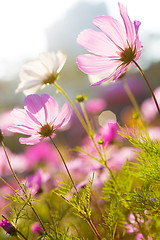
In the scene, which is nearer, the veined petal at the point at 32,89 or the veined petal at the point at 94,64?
the veined petal at the point at 94,64

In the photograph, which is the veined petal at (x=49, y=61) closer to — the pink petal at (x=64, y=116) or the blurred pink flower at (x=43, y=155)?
the pink petal at (x=64, y=116)

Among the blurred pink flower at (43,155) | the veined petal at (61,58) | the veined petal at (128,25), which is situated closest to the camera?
the veined petal at (128,25)

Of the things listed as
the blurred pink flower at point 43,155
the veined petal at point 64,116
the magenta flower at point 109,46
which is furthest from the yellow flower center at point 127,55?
the blurred pink flower at point 43,155

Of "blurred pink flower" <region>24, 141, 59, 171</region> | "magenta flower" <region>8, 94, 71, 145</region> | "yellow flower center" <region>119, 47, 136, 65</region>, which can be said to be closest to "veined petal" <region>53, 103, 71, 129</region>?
"magenta flower" <region>8, 94, 71, 145</region>

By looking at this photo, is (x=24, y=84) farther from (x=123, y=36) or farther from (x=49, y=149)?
(x=49, y=149)

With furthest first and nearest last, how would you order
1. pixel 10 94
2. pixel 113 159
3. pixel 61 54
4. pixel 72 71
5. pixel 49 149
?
pixel 72 71 → pixel 10 94 → pixel 49 149 → pixel 113 159 → pixel 61 54

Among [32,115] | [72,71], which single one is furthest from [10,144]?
[72,71]

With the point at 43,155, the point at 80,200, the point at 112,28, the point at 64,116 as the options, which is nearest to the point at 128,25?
the point at 112,28

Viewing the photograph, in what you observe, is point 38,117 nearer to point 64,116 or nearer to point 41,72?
point 64,116

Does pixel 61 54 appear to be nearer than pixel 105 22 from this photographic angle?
No
